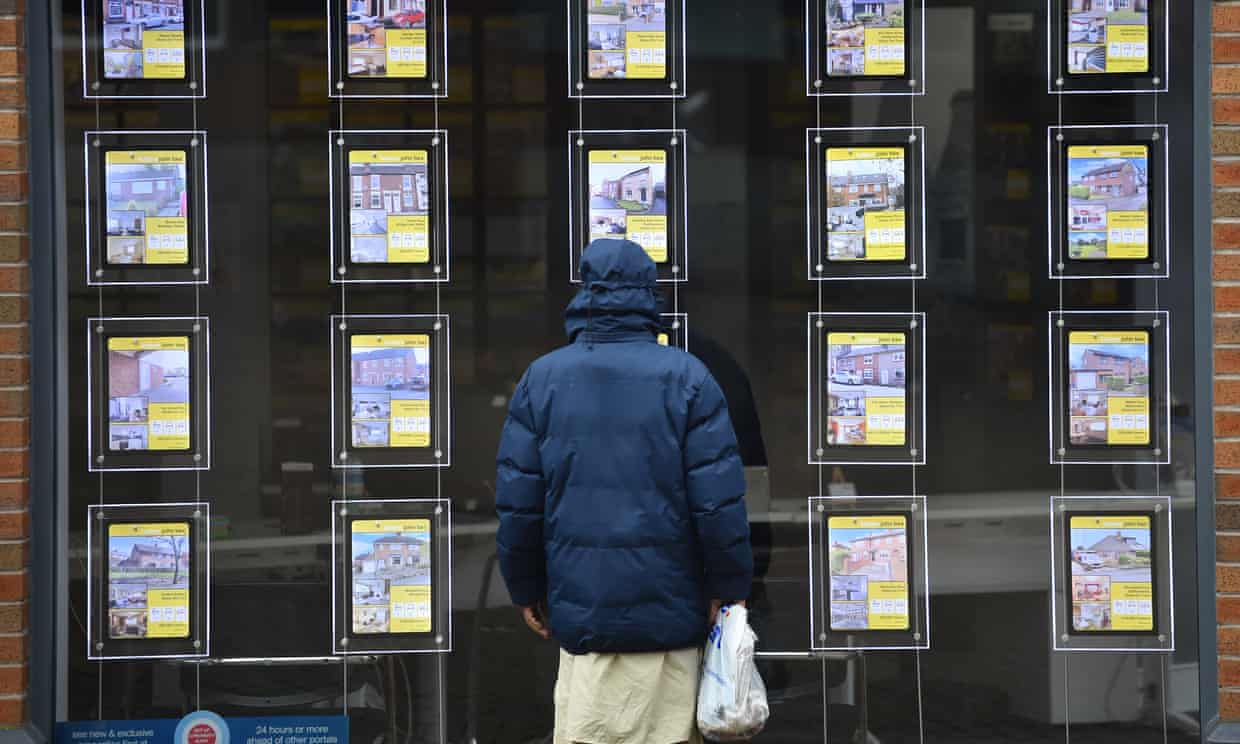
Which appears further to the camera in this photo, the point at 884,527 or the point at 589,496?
the point at 884,527

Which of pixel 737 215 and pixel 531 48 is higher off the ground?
pixel 531 48

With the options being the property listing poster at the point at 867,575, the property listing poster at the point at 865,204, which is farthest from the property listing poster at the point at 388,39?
the property listing poster at the point at 867,575

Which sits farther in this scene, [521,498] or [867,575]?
[867,575]

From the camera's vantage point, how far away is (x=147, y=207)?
19.7 feet

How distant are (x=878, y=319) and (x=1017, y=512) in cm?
85

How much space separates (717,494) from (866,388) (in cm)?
137

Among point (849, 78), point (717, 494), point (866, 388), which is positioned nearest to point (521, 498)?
point (717, 494)

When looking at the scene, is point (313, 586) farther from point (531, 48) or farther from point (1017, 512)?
point (1017, 512)

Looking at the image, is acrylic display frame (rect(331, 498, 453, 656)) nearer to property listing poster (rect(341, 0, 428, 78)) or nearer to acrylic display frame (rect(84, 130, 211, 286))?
acrylic display frame (rect(84, 130, 211, 286))

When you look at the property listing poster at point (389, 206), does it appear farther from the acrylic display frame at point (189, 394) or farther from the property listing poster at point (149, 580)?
the property listing poster at point (149, 580)

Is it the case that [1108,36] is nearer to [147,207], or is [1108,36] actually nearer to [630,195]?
[630,195]

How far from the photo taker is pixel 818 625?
603 centimetres

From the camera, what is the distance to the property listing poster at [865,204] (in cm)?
598

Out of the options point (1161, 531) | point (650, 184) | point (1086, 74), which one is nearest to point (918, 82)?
point (1086, 74)
